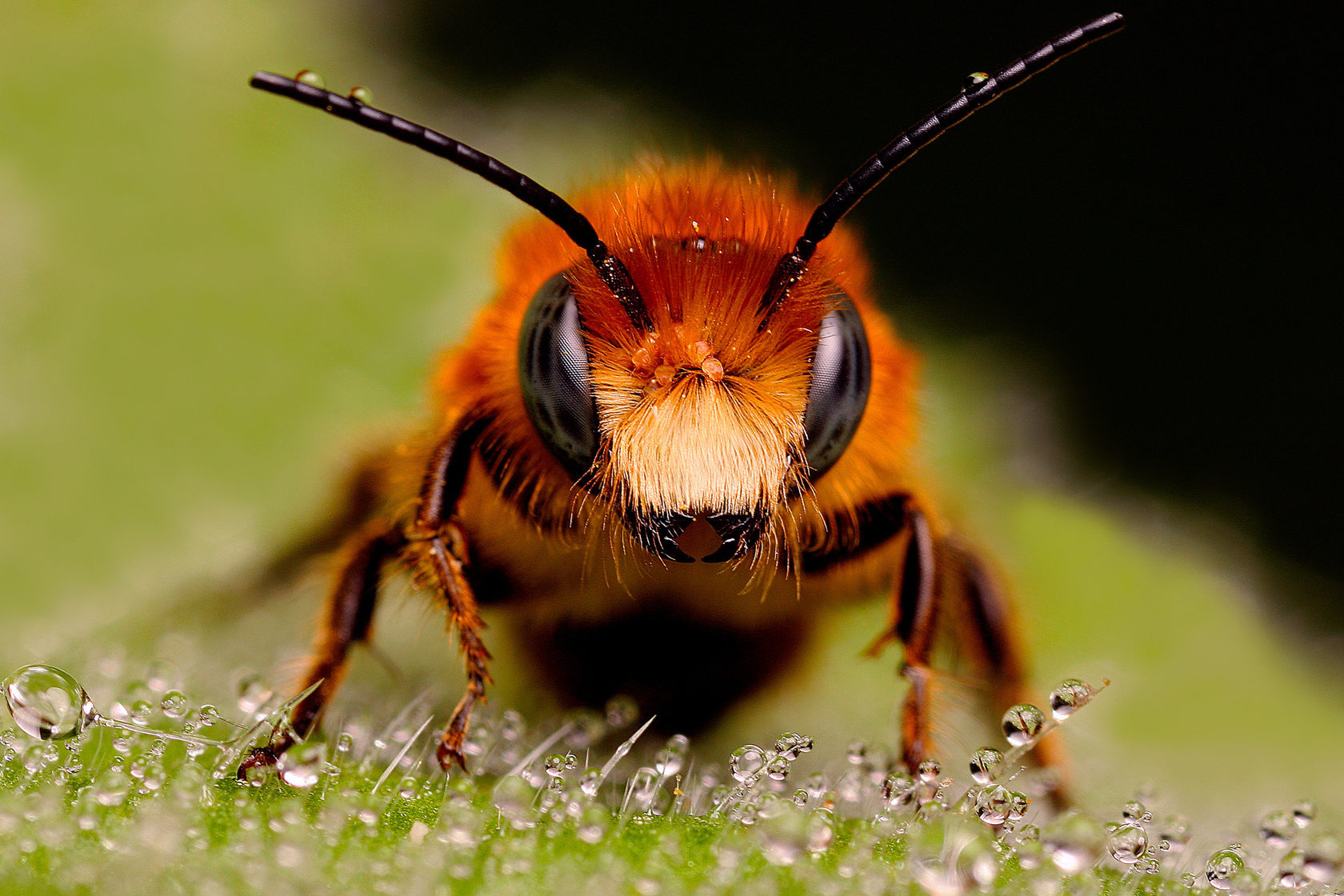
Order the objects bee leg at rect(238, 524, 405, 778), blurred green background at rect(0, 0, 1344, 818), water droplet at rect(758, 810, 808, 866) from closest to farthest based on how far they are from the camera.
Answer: water droplet at rect(758, 810, 808, 866), bee leg at rect(238, 524, 405, 778), blurred green background at rect(0, 0, 1344, 818)

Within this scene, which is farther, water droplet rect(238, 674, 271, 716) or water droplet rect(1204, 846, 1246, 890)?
water droplet rect(238, 674, 271, 716)

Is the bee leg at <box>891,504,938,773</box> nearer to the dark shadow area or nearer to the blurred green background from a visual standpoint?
the blurred green background

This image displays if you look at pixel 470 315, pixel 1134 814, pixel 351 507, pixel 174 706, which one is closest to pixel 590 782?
pixel 174 706

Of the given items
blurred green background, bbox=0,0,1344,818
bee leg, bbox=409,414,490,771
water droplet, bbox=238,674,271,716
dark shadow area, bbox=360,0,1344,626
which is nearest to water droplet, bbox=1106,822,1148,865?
bee leg, bbox=409,414,490,771

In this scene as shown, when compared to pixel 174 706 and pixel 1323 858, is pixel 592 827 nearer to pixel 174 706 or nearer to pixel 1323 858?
pixel 174 706

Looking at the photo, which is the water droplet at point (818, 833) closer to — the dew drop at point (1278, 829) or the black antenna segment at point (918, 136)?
the dew drop at point (1278, 829)
